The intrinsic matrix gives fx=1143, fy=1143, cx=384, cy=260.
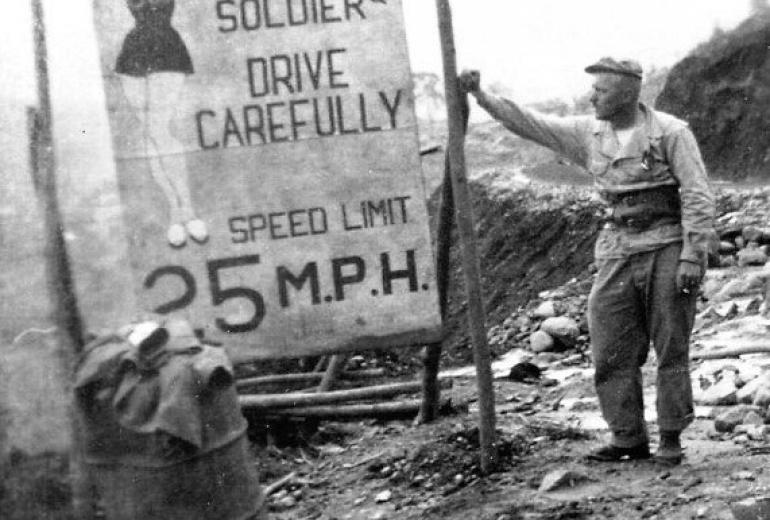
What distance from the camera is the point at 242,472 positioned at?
4102 millimetres

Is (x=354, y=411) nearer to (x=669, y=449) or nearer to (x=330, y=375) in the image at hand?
(x=330, y=375)

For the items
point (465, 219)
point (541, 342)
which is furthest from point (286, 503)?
point (541, 342)

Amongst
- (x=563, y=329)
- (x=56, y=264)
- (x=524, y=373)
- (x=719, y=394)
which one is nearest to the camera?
(x=56, y=264)

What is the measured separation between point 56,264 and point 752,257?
797 centimetres

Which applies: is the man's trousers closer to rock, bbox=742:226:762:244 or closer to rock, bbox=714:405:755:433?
rock, bbox=714:405:755:433

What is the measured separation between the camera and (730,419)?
20.1 feet

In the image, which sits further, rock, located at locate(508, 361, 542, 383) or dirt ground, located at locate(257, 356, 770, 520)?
rock, located at locate(508, 361, 542, 383)

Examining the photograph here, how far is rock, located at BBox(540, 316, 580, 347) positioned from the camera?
9.55 metres

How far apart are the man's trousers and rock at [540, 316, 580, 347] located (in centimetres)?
387

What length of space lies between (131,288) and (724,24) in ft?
41.5

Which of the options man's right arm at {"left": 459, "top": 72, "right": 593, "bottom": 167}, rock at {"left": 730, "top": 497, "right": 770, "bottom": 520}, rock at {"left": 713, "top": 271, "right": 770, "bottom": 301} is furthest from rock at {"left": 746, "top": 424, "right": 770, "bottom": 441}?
rock at {"left": 713, "top": 271, "right": 770, "bottom": 301}

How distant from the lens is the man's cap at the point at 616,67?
539 cm

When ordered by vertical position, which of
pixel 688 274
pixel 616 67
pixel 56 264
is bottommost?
pixel 688 274

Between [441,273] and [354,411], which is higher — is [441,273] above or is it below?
above
